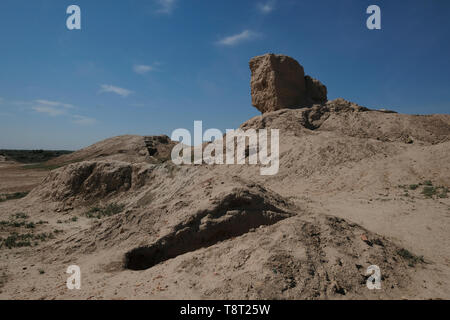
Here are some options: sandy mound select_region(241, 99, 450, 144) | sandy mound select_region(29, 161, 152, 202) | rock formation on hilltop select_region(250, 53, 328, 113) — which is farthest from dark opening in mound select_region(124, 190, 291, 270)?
rock formation on hilltop select_region(250, 53, 328, 113)

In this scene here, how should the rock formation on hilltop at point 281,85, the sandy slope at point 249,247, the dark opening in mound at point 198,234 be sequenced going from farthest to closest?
the rock formation on hilltop at point 281,85
the dark opening in mound at point 198,234
the sandy slope at point 249,247

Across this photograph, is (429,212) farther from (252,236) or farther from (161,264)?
(161,264)

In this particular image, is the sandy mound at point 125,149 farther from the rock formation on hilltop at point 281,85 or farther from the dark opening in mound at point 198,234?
the dark opening in mound at point 198,234

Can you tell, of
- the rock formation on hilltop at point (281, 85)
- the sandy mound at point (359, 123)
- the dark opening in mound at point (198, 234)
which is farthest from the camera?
the rock formation on hilltop at point (281, 85)

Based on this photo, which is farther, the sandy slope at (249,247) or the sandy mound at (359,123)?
the sandy mound at (359,123)

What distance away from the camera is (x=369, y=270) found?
3910mm

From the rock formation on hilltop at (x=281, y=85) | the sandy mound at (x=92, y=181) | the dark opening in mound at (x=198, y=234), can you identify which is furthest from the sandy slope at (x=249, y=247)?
the rock formation on hilltop at (x=281, y=85)

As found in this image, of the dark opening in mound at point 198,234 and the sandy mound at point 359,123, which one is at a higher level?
the sandy mound at point 359,123

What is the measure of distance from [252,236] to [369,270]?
1.85 m

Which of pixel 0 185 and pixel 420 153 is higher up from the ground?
pixel 420 153

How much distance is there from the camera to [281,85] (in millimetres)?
19797

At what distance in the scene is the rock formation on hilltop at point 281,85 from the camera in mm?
19734
